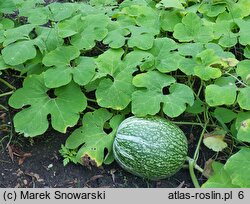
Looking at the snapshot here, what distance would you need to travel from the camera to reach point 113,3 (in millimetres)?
4180

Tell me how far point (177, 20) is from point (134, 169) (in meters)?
1.51

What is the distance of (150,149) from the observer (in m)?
2.90

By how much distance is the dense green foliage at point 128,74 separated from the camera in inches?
120

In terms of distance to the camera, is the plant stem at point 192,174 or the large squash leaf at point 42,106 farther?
the large squash leaf at point 42,106

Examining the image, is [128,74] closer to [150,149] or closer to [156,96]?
[156,96]

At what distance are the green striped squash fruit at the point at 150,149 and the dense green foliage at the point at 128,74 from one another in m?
0.11

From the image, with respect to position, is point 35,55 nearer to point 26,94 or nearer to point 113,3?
point 26,94

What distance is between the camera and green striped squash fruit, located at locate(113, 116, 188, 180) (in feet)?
9.52

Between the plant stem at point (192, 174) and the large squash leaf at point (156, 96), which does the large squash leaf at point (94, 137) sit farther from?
the plant stem at point (192, 174)

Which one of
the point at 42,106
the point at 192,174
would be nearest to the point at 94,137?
the point at 42,106

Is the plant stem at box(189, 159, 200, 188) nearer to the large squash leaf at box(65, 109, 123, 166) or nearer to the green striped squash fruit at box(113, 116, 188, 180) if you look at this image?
the green striped squash fruit at box(113, 116, 188, 180)

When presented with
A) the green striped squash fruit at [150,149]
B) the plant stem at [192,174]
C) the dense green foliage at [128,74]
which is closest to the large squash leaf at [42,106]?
the dense green foliage at [128,74]

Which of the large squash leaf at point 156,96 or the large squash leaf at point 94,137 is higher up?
the large squash leaf at point 156,96

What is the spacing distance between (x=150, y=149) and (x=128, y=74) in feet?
2.14
